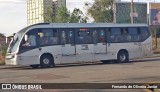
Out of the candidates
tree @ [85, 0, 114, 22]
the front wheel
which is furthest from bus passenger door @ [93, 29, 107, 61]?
tree @ [85, 0, 114, 22]

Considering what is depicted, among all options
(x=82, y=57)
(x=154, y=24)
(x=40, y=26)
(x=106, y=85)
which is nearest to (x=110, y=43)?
(x=82, y=57)

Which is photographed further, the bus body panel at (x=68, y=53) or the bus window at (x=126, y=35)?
the bus window at (x=126, y=35)

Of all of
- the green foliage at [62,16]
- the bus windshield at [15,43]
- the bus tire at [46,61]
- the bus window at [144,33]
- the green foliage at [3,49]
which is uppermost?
the green foliage at [62,16]

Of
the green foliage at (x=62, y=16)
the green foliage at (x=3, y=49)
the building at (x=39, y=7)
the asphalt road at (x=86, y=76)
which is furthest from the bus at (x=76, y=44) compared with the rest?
the building at (x=39, y=7)

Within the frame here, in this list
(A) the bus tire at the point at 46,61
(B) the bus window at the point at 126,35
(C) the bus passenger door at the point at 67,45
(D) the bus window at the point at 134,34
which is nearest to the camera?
(A) the bus tire at the point at 46,61

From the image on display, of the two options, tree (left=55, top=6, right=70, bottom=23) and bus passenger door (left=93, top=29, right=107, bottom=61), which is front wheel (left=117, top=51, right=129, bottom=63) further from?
tree (left=55, top=6, right=70, bottom=23)

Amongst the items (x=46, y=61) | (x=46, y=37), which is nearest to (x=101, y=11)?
(x=46, y=37)

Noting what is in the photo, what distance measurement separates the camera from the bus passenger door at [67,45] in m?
25.7

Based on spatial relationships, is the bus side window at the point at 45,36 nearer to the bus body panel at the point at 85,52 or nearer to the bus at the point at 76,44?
the bus at the point at 76,44

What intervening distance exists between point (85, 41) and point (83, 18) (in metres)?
40.6

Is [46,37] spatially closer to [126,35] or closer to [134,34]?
[126,35]

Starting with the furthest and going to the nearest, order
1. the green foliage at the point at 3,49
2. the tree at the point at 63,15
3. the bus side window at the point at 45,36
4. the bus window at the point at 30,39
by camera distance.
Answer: the tree at the point at 63,15
the green foliage at the point at 3,49
the bus side window at the point at 45,36
the bus window at the point at 30,39

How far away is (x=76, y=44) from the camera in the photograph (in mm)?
26266

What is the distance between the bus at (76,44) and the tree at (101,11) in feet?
125
